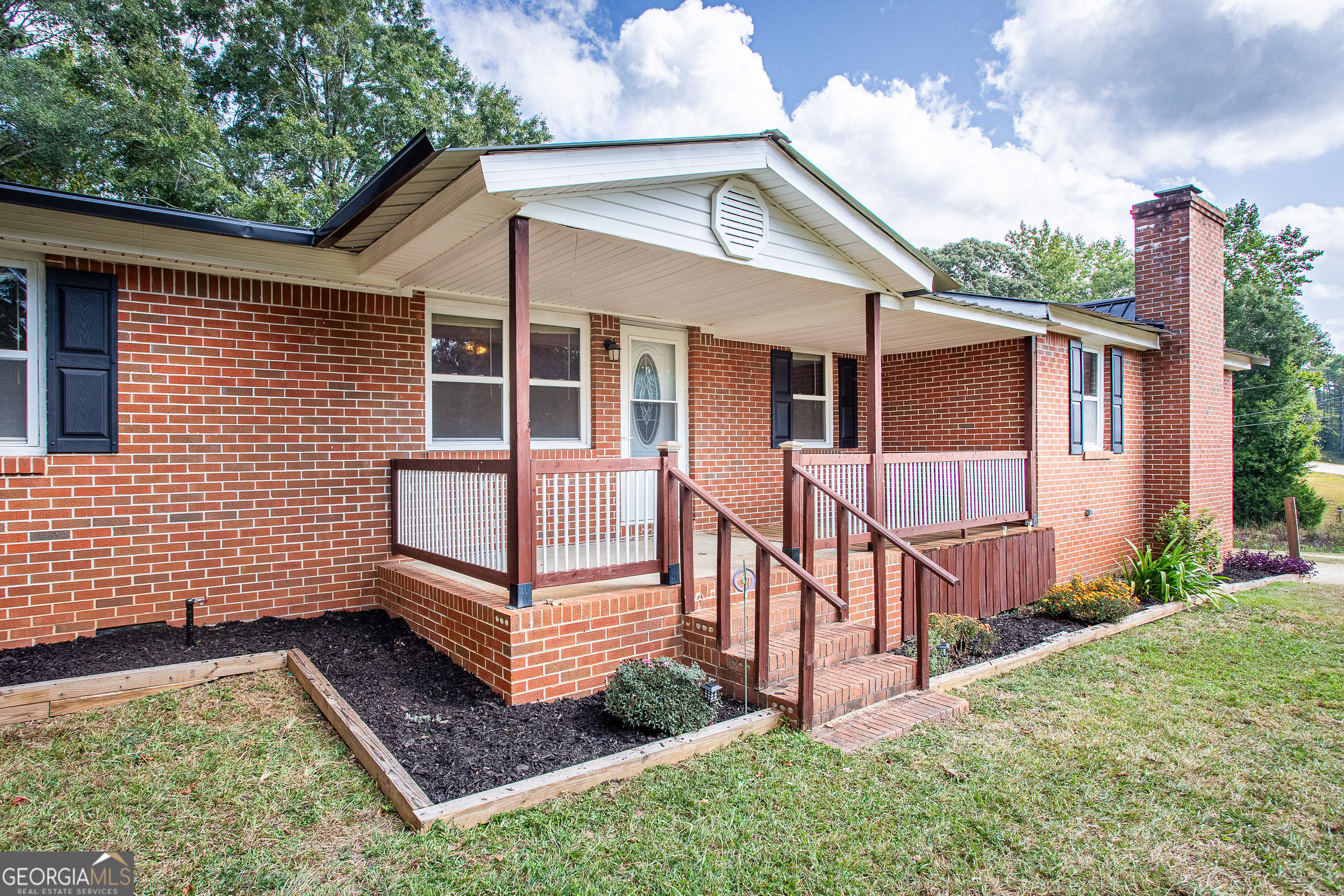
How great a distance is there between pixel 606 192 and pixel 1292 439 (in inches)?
765

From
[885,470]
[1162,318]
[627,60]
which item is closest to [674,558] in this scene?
[885,470]

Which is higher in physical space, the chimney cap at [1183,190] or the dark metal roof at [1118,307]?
the chimney cap at [1183,190]

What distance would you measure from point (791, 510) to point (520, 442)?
2143mm

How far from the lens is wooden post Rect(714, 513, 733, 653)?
437cm

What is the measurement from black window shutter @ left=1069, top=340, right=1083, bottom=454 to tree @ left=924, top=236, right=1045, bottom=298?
71.2ft

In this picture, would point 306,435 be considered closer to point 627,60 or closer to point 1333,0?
point 1333,0

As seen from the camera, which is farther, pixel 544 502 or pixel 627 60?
pixel 627 60

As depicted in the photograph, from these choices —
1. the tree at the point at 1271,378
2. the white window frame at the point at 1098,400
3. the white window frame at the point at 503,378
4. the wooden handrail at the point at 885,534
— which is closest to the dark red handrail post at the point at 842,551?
the wooden handrail at the point at 885,534

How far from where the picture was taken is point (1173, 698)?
15.8 feet

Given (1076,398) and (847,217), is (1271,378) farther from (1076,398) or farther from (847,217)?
(847,217)

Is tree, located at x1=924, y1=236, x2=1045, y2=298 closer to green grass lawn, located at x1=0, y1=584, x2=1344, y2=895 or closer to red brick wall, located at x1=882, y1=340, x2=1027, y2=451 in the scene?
red brick wall, located at x1=882, y1=340, x2=1027, y2=451

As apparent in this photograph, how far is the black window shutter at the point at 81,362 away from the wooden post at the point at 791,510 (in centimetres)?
482

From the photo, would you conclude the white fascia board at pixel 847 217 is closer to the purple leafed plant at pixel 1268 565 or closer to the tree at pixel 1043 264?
the purple leafed plant at pixel 1268 565

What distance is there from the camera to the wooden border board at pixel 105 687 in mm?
3674
